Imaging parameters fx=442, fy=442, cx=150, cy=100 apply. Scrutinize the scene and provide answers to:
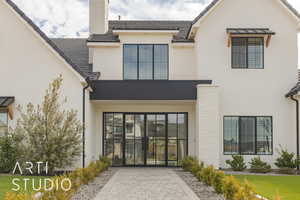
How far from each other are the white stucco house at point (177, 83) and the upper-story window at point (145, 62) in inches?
2.0

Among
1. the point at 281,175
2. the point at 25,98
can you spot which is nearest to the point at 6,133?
the point at 25,98

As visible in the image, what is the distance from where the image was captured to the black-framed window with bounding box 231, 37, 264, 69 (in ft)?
69.4

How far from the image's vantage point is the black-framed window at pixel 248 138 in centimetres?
2077

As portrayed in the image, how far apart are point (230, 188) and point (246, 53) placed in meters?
11.3

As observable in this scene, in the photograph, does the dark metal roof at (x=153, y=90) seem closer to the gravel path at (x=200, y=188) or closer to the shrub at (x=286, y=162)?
the gravel path at (x=200, y=188)

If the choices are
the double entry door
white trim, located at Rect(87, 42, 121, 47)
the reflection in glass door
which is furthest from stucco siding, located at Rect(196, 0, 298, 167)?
white trim, located at Rect(87, 42, 121, 47)

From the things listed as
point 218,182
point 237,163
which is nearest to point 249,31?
point 237,163

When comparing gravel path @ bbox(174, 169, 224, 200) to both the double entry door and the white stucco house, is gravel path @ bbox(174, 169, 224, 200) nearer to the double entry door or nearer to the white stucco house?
the white stucco house

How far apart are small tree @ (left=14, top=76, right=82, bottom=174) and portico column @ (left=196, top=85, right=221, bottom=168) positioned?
5564mm

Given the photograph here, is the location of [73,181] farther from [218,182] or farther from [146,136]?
[146,136]

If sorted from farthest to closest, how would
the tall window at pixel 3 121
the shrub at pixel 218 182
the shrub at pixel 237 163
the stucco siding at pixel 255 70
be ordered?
the stucco siding at pixel 255 70
the shrub at pixel 237 163
the tall window at pixel 3 121
the shrub at pixel 218 182

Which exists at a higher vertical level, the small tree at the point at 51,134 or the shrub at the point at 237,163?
the small tree at the point at 51,134

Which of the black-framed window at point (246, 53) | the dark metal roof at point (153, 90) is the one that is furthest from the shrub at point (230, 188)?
the black-framed window at point (246, 53)

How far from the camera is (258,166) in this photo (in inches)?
781
